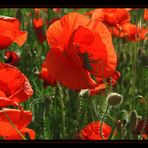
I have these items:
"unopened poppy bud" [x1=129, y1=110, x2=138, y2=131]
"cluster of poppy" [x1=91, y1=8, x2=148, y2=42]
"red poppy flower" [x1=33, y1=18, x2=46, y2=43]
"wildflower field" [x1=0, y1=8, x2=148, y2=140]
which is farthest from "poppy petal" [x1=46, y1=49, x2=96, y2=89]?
"red poppy flower" [x1=33, y1=18, x2=46, y2=43]

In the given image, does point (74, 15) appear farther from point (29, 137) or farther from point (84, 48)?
point (29, 137)

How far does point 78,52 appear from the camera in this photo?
103cm

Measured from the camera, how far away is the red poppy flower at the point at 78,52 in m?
0.99

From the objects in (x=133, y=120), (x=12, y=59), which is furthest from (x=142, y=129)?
(x=12, y=59)

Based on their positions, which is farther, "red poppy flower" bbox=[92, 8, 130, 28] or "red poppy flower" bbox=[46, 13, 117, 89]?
"red poppy flower" bbox=[92, 8, 130, 28]

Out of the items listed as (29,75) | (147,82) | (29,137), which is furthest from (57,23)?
(147,82)

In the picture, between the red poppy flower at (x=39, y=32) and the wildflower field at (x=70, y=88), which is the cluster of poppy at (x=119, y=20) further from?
the red poppy flower at (x=39, y=32)

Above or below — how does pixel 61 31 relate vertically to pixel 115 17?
above

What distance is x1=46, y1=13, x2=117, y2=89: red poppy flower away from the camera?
99cm

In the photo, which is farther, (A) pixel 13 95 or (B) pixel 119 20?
(B) pixel 119 20

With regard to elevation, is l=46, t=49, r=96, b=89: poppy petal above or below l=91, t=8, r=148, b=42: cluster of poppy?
above

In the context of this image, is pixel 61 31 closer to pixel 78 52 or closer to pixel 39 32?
pixel 78 52

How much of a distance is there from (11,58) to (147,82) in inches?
15.2

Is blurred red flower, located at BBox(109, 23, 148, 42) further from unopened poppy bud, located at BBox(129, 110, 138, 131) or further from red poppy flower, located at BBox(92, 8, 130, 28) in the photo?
unopened poppy bud, located at BBox(129, 110, 138, 131)
